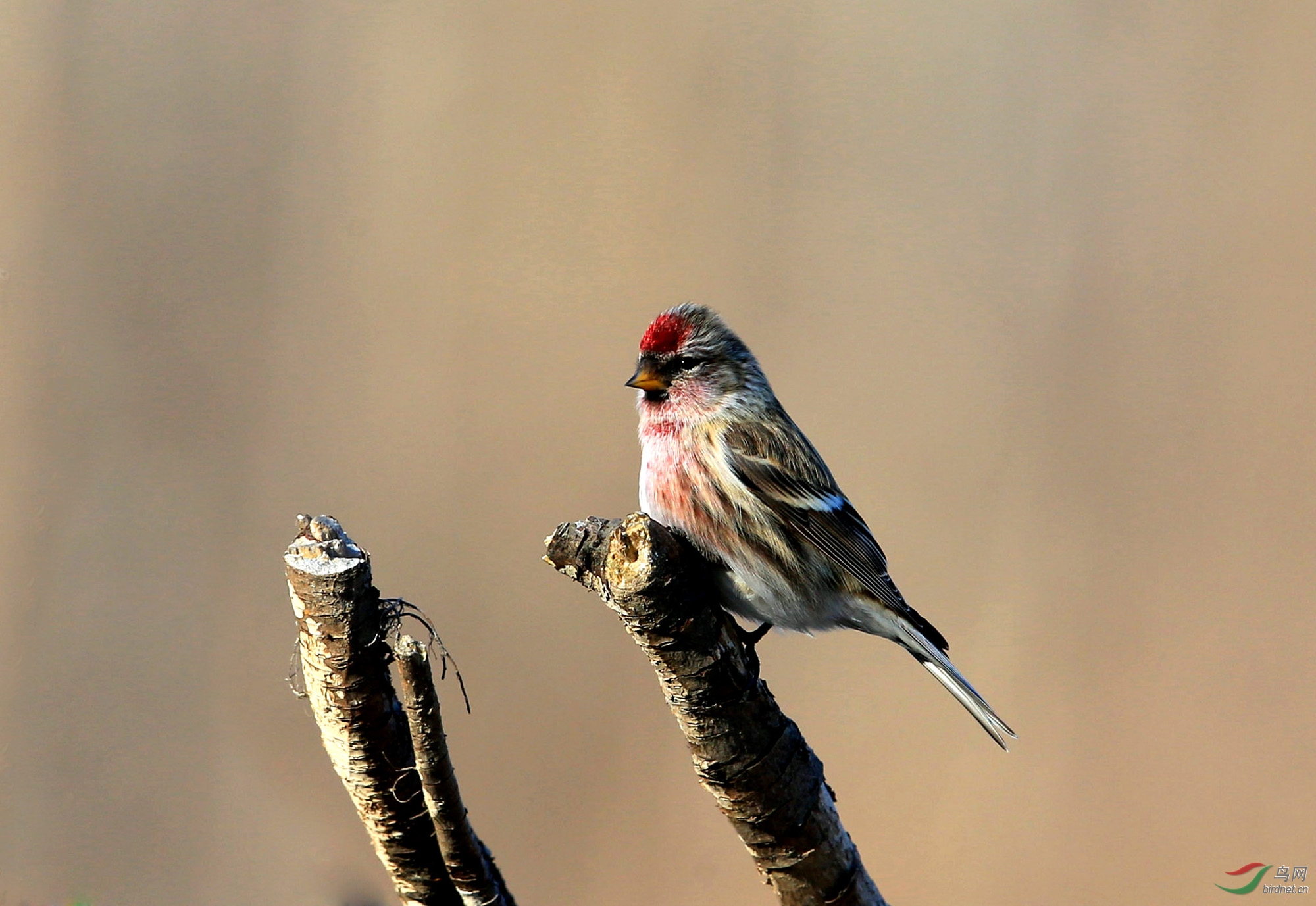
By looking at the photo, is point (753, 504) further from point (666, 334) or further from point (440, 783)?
point (440, 783)

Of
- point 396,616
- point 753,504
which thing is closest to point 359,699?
point 396,616

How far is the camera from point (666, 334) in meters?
2.30

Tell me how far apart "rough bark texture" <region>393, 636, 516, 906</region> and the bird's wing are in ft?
2.89

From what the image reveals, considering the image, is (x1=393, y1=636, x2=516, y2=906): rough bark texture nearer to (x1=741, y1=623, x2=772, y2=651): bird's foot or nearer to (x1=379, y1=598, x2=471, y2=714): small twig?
(x1=379, y1=598, x2=471, y2=714): small twig

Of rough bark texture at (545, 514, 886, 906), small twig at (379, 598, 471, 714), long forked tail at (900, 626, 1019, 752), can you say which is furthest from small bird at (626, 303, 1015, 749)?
small twig at (379, 598, 471, 714)

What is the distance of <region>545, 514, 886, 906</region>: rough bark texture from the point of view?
1.51 meters

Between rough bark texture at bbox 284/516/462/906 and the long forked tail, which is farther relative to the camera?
the long forked tail

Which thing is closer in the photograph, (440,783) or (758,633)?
(440,783)

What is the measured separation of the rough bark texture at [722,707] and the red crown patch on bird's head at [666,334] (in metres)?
0.77

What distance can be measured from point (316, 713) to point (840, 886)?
94 cm

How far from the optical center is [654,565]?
147 cm

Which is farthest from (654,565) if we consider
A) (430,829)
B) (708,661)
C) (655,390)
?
(655,390)

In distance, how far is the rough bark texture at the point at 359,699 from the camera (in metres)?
1.48

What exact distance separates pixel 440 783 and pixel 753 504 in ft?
2.92
